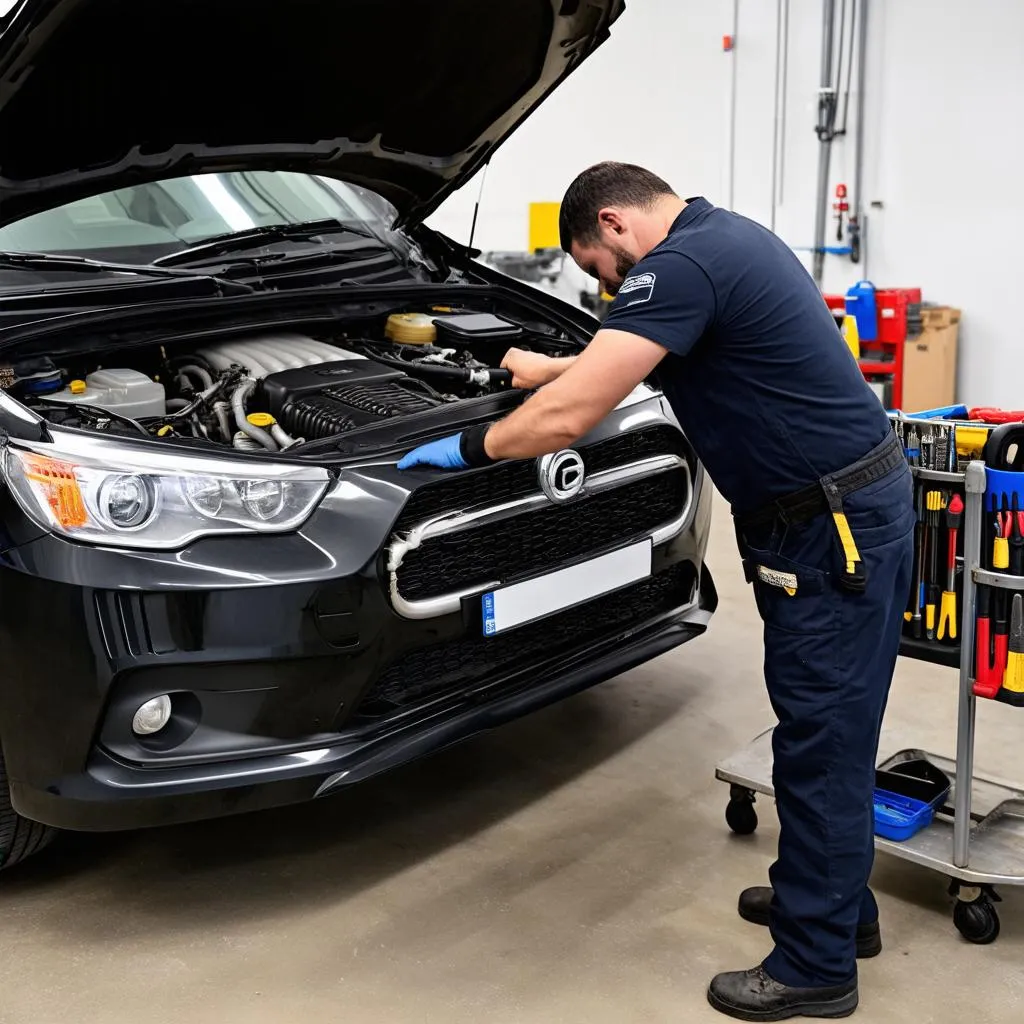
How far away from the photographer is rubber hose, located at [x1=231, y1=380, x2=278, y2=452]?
2488 millimetres

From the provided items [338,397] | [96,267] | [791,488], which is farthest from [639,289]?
[96,267]

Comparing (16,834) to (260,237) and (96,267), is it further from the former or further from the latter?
(260,237)

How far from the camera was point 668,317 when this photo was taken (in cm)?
191

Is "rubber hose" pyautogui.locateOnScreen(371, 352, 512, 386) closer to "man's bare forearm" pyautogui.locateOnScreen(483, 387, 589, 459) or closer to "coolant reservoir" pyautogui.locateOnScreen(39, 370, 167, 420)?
"coolant reservoir" pyautogui.locateOnScreen(39, 370, 167, 420)

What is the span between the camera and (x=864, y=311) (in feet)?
20.7

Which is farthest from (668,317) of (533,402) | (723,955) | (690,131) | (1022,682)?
(690,131)

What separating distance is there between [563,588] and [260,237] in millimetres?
1311

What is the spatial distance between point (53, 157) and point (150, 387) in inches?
20.4

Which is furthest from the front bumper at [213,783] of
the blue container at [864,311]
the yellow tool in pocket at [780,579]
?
the blue container at [864,311]

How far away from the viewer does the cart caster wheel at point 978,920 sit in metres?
2.25

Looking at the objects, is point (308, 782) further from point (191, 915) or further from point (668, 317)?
point (668, 317)

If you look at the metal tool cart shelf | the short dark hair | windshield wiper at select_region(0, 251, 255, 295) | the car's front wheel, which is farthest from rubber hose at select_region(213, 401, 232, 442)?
the metal tool cart shelf

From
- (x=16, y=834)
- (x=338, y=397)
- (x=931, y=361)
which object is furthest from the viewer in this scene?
(x=931, y=361)

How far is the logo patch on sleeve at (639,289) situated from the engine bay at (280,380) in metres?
0.66
